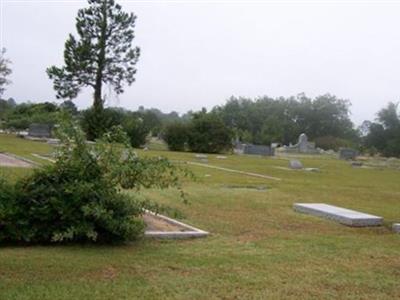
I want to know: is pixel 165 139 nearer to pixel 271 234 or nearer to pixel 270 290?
pixel 271 234

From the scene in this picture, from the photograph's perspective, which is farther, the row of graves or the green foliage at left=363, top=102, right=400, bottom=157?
the green foliage at left=363, top=102, right=400, bottom=157

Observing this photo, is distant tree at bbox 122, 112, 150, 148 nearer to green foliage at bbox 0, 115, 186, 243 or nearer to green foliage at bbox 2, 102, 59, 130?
green foliage at bbox 2, 102, 59, 130

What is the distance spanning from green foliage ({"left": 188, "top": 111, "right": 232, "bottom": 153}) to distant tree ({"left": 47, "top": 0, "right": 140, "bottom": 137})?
26.7 feet

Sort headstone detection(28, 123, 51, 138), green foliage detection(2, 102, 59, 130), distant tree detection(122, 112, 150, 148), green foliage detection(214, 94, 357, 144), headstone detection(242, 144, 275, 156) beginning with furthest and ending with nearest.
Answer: green foliage detection(214, 94, 357, 144), green foliage detection(2, 102, 59, 130), headstone detection(28, 123, 51, 138), headstone detection(242, 144, 275, 156), distant tree detection(122, 112, 150, 148)

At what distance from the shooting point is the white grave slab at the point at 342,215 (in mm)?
9312

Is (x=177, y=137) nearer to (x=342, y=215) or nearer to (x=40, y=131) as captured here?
(x=40, y=131)

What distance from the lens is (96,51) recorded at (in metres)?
45.4

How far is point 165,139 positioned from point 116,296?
37198mm

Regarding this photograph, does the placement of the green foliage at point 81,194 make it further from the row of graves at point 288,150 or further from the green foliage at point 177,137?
the row of graves at point 288,150

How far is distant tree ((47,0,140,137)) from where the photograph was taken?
45031 mm

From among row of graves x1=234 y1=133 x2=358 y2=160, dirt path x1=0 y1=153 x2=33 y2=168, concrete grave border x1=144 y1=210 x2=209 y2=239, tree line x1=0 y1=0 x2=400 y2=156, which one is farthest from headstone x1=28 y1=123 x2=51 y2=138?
concrete grave border x1=144 y1=210 x2=209 y2=239

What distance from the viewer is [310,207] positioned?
1059 centimetres

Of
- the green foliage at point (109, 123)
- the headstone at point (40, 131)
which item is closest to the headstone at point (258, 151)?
the green foliage at point (109, 123)

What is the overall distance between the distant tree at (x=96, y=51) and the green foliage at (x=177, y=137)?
672cm
